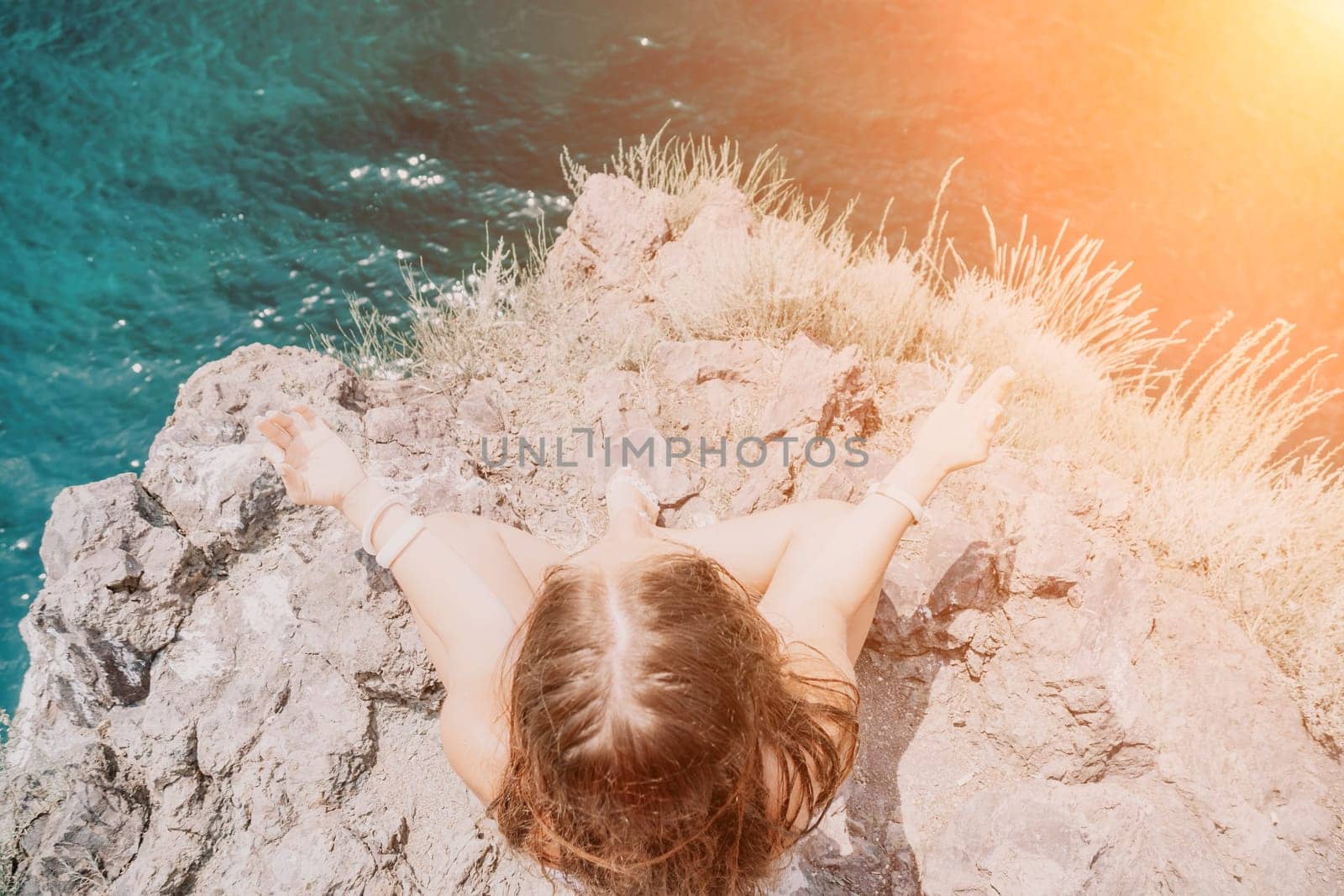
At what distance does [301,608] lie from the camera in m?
2.37

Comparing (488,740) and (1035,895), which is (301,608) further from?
(1035,895)

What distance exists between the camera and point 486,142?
18.1ft

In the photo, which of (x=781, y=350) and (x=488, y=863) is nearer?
(x=488, y=863)

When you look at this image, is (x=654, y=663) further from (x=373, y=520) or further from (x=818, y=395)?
(x=818, y=395)

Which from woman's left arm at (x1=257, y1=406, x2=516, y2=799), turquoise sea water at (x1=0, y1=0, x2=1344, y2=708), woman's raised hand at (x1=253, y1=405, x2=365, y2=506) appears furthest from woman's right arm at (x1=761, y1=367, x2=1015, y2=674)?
turquoise sea water at (x1=0, y1=0, x2=1344, y2=708)

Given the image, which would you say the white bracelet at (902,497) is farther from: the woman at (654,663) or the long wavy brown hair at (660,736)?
the long wavy brown hair at (660,736)

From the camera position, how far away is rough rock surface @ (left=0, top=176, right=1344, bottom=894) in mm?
2068

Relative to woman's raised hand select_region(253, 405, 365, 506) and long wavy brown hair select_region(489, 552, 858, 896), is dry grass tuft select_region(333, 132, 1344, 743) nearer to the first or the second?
woman's raised hand select_region(253, 405, 365, 506)

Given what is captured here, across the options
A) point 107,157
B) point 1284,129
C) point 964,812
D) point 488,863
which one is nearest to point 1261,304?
point 1284,129

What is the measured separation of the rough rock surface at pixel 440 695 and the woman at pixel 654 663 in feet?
1.88

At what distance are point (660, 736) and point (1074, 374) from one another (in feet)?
10.9

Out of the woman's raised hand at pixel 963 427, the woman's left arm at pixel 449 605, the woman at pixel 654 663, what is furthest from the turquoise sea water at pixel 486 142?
the woman's raised hand at pixel 963 427

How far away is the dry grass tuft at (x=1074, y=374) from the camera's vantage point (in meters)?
2.53

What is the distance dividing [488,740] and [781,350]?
2.11m
